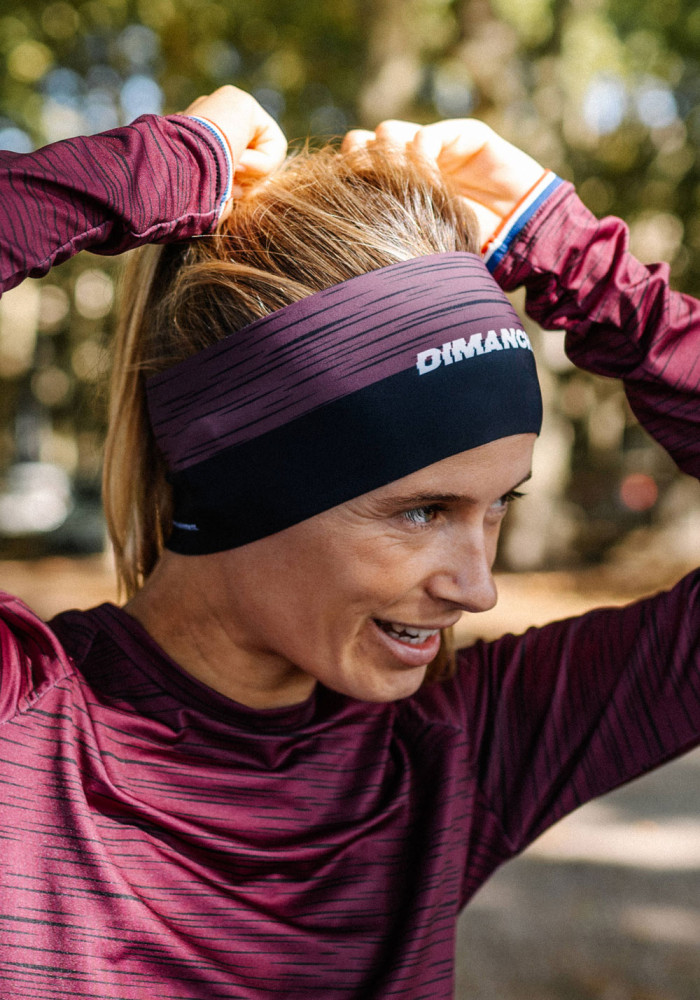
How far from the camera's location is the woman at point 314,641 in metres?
1.83

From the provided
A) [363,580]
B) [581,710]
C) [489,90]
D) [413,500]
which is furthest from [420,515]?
[489,90]

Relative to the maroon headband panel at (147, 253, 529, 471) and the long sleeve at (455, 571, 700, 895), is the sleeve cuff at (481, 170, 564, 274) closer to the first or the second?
the maroon headband panel at (147, 253, 529, 471)

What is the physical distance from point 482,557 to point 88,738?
805 mm

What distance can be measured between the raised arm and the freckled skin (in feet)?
1.64

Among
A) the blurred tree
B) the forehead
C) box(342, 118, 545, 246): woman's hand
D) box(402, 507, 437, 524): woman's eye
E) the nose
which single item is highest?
the blurred tree

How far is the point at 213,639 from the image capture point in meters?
2.10

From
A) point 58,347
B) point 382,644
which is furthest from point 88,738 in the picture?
point 58,347

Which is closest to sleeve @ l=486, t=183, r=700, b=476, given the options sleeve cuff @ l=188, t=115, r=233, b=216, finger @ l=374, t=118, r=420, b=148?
finger @ l=374, t=118, r=420, b=148

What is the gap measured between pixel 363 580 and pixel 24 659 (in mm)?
639

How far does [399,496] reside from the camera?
1880 mm

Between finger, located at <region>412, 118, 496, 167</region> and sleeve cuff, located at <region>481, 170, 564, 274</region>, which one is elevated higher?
finger, located at <region>412, 118, 496, 167</region>

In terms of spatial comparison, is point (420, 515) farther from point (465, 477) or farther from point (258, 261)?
point (258, 261)

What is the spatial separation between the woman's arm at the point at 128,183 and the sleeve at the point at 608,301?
2.05 ft

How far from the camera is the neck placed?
2084 mm
